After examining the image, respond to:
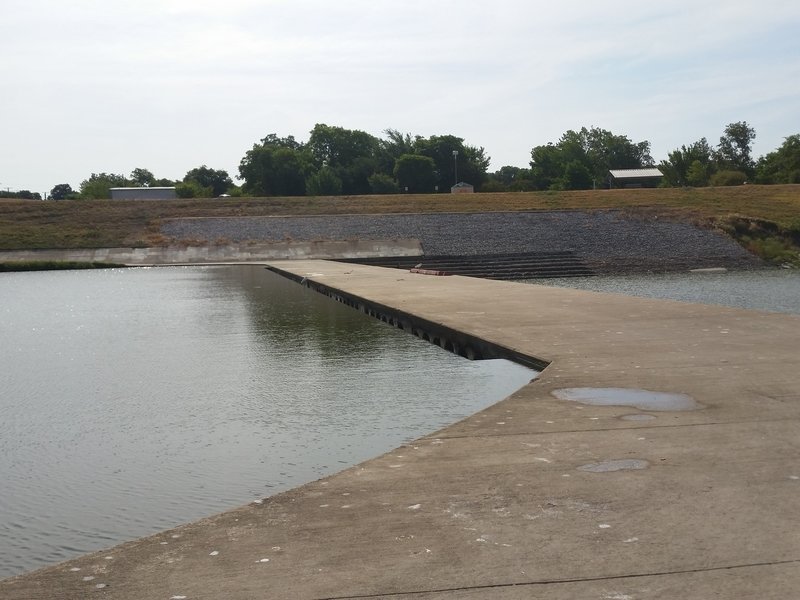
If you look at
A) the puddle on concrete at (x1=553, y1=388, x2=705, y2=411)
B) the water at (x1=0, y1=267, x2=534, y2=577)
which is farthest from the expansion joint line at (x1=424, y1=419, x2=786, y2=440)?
the water at (x1=0, y1=267, x2=534, y2=577)

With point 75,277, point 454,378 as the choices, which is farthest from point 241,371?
point 75,277

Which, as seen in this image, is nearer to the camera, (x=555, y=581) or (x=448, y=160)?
(x=555, y=581)

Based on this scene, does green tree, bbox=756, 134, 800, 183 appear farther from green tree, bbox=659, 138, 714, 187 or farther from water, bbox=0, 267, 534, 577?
water, bbox=0, 267, 534, 577

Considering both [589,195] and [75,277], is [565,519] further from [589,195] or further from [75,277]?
[589,195]

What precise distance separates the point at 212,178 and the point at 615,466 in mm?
145007

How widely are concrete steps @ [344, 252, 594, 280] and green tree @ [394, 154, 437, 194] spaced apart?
66764 millimetres

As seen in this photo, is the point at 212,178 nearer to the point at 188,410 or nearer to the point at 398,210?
the point at 398,210

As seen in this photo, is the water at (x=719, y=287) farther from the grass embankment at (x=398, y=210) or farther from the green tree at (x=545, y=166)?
the green tree at (x=545, y=166)

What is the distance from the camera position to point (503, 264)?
49562mm

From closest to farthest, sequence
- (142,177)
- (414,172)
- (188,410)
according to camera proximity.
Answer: (188,410)
(414,172)
(142,177)

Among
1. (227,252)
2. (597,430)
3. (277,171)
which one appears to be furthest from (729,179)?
(597,430)

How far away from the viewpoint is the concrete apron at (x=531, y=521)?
13.7 feet

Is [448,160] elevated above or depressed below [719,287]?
above

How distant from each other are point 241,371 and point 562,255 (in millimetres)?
40335
